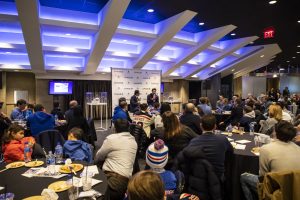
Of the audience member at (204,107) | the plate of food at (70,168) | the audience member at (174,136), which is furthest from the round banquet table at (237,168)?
the audience member at (204,107)

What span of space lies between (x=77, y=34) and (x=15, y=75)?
146 inches


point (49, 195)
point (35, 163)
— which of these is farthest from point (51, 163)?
point (49, 195)

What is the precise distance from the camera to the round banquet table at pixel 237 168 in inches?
118

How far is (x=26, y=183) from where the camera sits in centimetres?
209

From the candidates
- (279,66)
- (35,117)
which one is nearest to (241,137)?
(35,117)

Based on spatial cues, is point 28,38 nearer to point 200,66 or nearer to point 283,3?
point 283,3

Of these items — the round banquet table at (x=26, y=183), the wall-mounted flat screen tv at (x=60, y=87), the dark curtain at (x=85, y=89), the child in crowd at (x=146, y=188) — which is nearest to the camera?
the child in crowd at (x=146, y=188)

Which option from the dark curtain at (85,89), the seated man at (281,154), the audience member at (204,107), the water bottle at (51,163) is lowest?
the water bottle at (51,163)

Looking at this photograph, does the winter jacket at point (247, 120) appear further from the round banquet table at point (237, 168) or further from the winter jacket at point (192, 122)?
the round banquet table at point (237, 168)

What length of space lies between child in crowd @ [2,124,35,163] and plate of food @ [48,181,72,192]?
1.12 m

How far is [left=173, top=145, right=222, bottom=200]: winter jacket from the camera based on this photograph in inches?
91.4

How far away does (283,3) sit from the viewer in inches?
214

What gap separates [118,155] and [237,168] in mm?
1523

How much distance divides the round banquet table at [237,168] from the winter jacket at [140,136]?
193 cm
